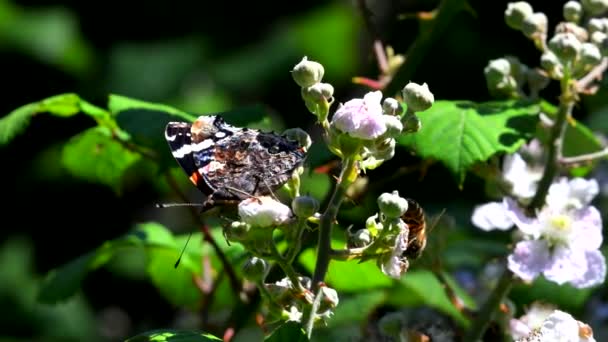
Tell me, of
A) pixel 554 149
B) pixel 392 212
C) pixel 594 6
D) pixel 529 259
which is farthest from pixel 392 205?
pixel 594 6

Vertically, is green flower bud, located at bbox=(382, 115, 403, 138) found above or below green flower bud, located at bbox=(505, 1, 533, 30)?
above

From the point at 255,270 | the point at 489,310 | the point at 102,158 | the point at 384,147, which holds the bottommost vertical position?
the point at 489,310

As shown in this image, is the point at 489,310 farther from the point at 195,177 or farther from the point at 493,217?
the point at 195,177

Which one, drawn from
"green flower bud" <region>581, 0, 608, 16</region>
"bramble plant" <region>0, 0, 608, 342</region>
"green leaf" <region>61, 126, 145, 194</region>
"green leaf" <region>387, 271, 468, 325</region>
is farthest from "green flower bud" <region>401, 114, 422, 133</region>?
"green leaf" <region>61, 126, 145, 194</region>

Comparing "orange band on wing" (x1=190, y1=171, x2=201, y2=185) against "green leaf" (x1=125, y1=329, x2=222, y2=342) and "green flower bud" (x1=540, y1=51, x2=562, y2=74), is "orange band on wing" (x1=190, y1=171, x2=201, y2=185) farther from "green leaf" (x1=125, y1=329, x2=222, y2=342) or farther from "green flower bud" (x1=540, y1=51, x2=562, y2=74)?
"green flower bud" (x1=540, y1=51, x2=562, y2=74)

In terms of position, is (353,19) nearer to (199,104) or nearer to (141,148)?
(199,104)

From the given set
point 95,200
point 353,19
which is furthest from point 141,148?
point 353,19
